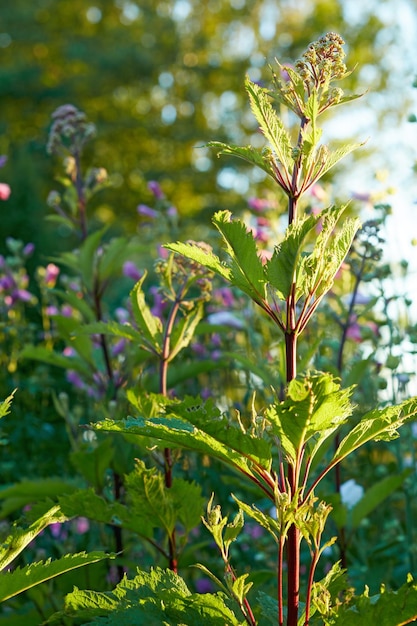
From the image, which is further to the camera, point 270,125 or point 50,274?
point 50,274

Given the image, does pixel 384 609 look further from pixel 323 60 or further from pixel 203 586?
pixel 203 586

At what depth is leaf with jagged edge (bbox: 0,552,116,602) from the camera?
1143 millimetres

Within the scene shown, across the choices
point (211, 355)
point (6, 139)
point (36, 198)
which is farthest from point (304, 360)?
point (6, 139)

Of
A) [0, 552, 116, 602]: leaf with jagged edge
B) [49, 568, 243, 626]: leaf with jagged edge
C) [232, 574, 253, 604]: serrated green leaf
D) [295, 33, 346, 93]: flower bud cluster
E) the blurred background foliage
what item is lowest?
[49, 568, 243, 626]: leaf with jagged edge

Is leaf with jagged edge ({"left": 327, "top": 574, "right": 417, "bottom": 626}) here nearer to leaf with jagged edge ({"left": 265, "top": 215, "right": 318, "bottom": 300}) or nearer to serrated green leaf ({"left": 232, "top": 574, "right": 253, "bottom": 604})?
serrated green leaf ({"left": 232, "top": 574, "right": 253, "bottom": 604})

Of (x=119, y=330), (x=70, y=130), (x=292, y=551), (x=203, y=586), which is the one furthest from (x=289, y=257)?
(x=203, y=586)

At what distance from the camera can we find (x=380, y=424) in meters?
1.15

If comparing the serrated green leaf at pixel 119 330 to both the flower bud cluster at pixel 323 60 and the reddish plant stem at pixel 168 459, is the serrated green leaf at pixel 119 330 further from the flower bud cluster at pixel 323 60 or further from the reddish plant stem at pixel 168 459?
the flower bud cluster at pixel 323 60

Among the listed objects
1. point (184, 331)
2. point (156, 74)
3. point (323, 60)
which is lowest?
point (184, 331)

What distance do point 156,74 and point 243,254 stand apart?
18.0 meters

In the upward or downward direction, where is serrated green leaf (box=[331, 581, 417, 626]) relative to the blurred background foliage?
downward

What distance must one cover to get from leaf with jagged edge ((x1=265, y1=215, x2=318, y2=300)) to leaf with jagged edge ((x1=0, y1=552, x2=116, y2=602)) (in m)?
0.42

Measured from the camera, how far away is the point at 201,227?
1734 cm

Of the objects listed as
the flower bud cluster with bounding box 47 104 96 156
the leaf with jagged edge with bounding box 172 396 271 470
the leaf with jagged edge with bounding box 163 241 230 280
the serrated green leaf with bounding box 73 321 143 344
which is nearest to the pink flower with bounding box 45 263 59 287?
the flower bud cluster with bounding box 47 104 96 156
